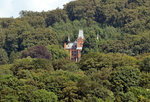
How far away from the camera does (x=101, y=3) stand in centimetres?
13525

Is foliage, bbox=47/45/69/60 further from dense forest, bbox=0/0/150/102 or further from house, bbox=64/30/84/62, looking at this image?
house, bbox=64/30/84/62

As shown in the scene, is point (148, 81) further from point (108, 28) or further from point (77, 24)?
point (77, 24)

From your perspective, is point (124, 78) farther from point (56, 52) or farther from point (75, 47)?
point (75, 47)

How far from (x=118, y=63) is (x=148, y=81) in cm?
854

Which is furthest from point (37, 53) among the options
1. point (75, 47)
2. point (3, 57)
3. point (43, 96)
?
point (43, 96)

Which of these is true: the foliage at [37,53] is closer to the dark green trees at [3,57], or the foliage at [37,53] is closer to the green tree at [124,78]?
the dark green trees at [3,57]

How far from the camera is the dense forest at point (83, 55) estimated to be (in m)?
63.3

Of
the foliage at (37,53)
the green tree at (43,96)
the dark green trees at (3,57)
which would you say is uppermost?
the foliage at (37,53)

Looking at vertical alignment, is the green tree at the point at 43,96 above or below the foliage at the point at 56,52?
below

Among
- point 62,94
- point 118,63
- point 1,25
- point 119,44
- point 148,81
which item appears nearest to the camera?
point 62,94

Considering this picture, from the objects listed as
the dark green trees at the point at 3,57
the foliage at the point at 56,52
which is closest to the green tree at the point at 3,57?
the dark green trees at the point at 3,57

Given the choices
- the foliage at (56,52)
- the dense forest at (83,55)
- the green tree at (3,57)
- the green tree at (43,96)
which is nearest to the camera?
the green tree at (43,96)

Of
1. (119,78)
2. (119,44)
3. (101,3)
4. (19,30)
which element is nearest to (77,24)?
(101,3)

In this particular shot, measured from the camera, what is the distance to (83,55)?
84875 millimetres
